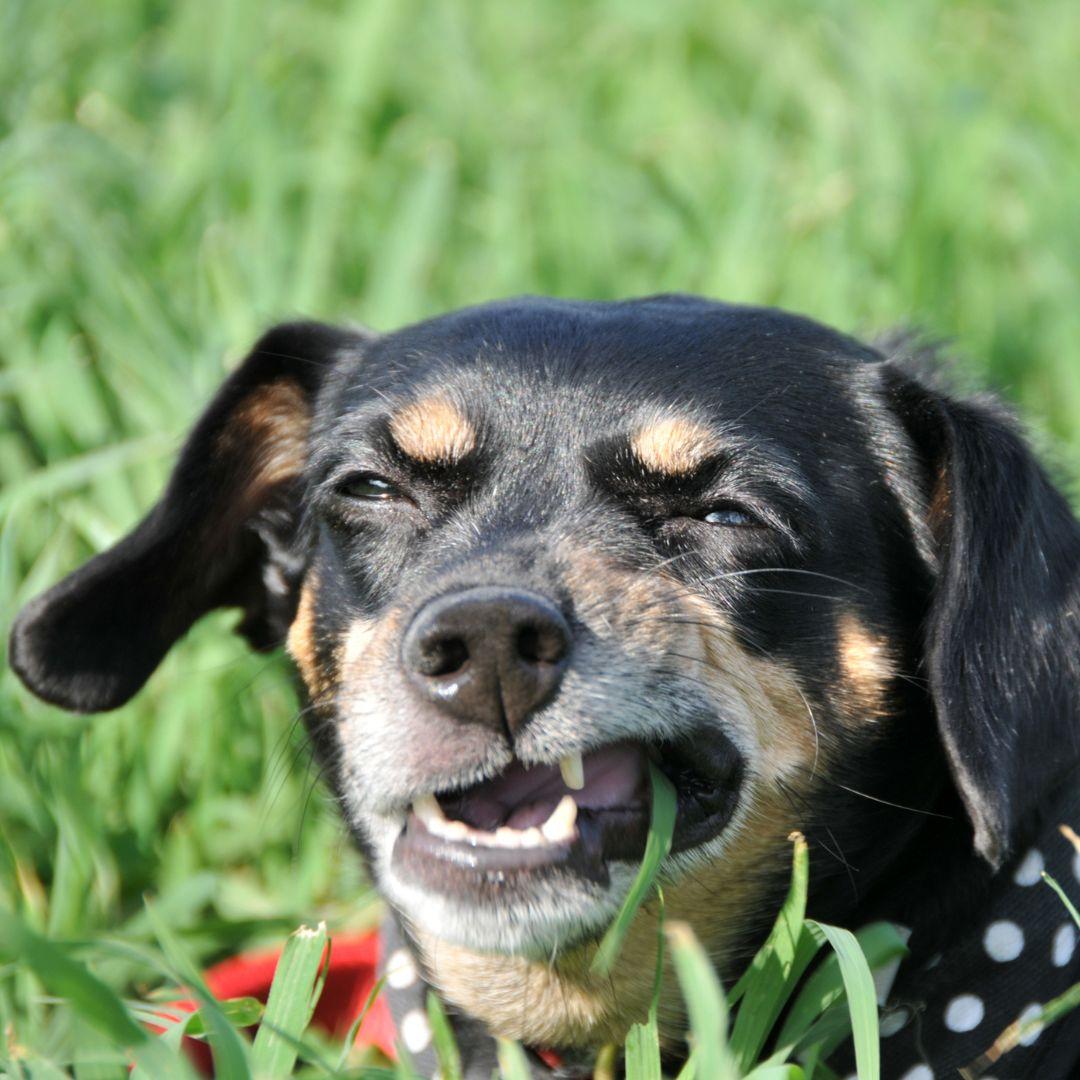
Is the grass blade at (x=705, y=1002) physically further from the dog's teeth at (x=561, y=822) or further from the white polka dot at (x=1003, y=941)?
the white polka dot at (x=1003, y=941)

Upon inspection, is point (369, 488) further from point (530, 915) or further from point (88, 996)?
point (88, 996)

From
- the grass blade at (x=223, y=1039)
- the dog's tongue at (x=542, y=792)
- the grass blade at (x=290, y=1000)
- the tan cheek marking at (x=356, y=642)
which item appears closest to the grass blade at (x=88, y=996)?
the grass blade at (x=223, y=1039)

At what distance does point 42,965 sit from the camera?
1669 mm

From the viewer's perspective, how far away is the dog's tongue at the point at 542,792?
2268 mm

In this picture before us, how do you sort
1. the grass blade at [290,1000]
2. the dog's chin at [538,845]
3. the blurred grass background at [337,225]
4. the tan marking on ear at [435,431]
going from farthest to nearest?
the blurred grass background at [337,225] → the tan marking on ear at [435,431] → the dog's chin at [538,845] → the grass blade at [290,1000]

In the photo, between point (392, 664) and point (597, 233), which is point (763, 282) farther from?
point (392, 664)

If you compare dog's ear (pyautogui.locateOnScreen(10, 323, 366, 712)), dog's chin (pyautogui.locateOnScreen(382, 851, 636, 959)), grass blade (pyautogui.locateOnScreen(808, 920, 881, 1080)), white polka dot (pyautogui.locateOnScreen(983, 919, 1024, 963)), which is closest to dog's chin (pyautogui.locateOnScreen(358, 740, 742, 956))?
dog's chin (pyautogui.locateOnScreen(382, 851, 636, 959))

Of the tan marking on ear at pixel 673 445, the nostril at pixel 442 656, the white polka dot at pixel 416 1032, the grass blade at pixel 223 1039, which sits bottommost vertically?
the white polka dot at pixel 416 1032

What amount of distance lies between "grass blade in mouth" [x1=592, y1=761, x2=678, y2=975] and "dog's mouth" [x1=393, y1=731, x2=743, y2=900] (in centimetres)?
6

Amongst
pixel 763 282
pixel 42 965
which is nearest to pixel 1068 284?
pixel 763 282

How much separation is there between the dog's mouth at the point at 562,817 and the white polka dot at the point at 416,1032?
48 centimetres

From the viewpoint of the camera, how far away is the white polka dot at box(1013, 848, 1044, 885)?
2.40 m

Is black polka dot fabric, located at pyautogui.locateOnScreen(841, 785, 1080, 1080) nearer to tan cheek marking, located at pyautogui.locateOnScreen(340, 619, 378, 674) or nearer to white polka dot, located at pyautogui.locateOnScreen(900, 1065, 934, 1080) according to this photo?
white polka dot, located at pyautogui.locateOnScreen(900, 1065, 934, 1080)

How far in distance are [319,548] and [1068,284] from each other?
3.12 m
